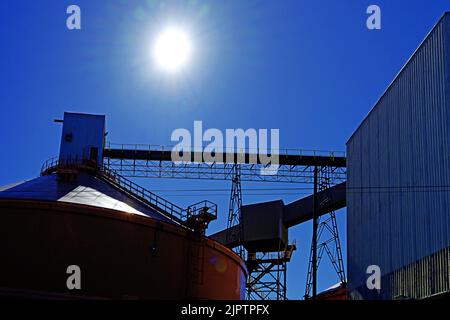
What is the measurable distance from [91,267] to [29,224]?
10.6 ft

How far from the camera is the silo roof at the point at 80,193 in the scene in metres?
28.4

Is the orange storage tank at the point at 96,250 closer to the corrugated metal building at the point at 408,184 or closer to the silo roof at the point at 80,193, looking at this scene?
Answer: the silo roof at the point at 80,193

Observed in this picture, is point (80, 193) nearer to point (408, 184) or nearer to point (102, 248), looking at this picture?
point (102, 248)

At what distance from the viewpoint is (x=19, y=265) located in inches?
981

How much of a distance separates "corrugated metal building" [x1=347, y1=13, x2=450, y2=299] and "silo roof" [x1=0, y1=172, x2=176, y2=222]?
1183 cm

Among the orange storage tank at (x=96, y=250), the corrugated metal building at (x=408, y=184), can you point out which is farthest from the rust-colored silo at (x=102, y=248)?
the corrugated metal building at (x=408, y=184)

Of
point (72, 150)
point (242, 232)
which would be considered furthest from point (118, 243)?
point (242, 232)

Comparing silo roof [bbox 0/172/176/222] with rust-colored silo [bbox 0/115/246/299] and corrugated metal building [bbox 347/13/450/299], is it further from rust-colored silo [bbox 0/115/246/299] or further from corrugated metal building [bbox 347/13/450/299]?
corrugated metal building [bbox 347/13/450/299]

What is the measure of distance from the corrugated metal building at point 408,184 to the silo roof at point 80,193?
11830 mm

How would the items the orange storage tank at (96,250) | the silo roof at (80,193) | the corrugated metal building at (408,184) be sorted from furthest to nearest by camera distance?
the silo roof at (80,193), the corrugated metal building at (408,184), the orange storage tank at (96,250)

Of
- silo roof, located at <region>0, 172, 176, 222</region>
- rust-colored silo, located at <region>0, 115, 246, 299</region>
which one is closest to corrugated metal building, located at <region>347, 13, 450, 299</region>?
rust-colored silo, located at <region>0, 115, 246, 299</region>

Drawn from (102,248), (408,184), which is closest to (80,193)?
(102,248)

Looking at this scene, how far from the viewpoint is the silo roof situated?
93.1ft
